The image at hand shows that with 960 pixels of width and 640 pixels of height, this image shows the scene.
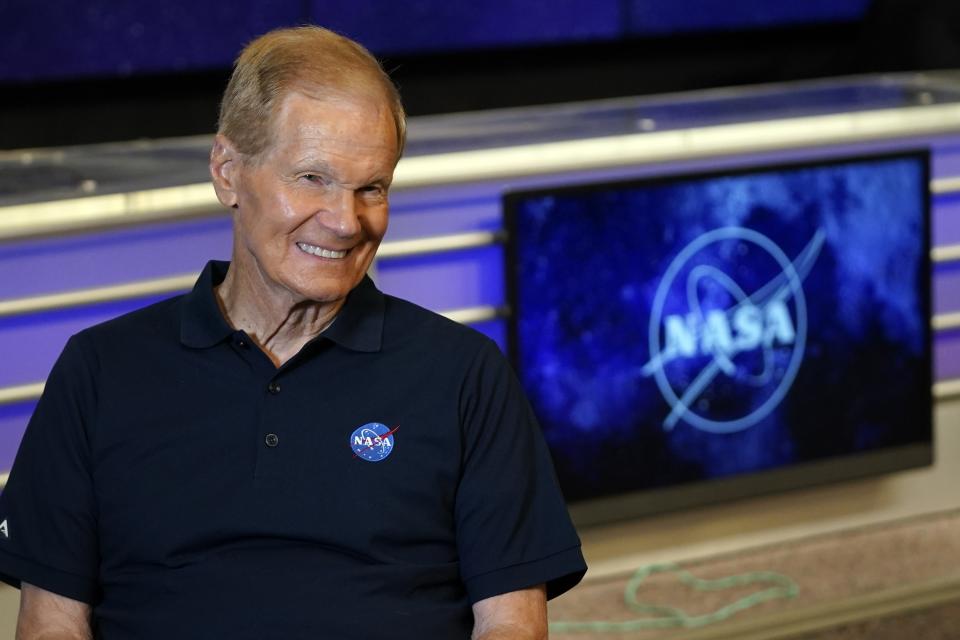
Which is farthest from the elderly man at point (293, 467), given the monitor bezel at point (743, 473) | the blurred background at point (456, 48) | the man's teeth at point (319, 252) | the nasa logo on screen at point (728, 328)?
the blurred background at point (456, 48)

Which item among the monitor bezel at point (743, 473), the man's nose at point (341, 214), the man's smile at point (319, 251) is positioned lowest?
the monitor bezel at point (743, 473)

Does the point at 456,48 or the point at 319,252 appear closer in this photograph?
the point at 319,252

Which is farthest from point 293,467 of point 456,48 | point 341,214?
point 456,48

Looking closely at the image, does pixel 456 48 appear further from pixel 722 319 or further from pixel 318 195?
pixel 318 195

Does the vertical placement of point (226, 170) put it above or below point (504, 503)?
above

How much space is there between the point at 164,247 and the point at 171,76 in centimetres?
93

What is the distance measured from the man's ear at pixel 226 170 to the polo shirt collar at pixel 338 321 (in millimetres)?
123

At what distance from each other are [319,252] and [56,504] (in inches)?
16.2

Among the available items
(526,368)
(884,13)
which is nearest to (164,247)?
(526,368)

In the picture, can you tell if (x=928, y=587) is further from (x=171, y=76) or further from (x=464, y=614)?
(x=171, y=76)

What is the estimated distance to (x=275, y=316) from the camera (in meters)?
1.86

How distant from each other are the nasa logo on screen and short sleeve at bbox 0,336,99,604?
5.17ft

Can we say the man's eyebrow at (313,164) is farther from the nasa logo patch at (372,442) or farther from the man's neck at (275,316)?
the nasa logo patch at (372,442)

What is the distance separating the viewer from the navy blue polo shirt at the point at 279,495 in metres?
1.77
